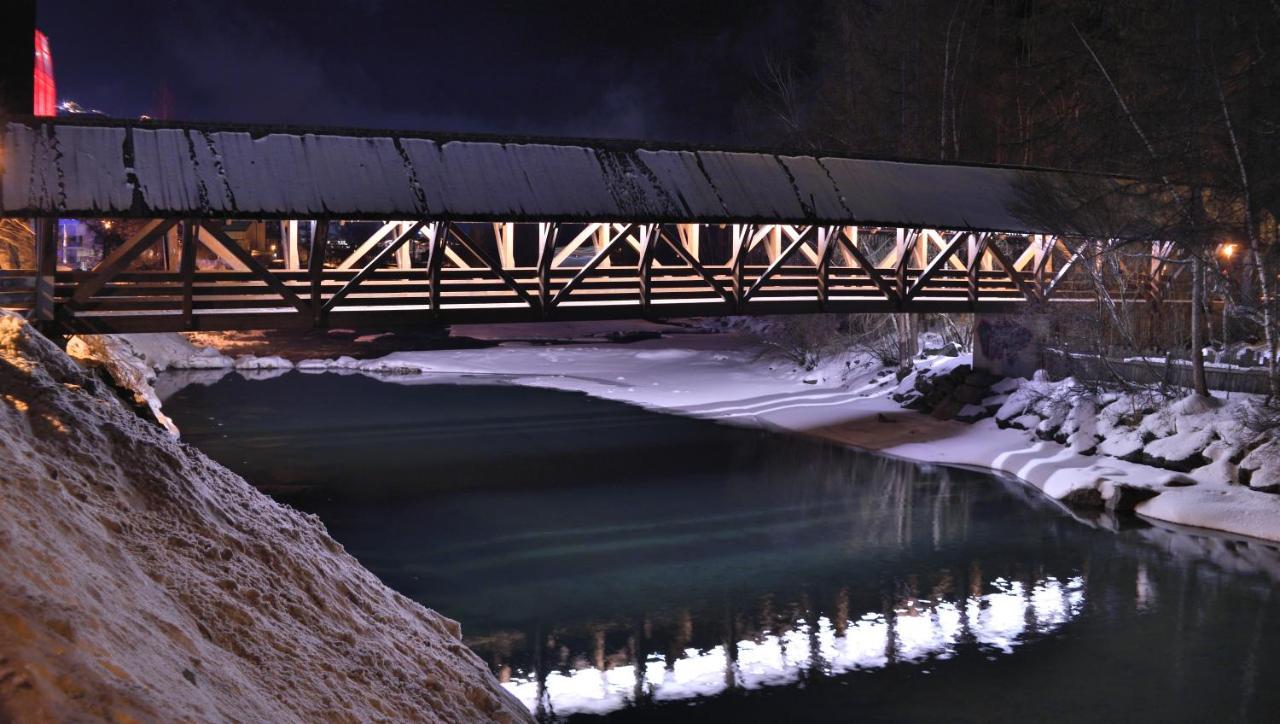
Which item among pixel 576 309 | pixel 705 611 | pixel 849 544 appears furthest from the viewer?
pixel 576 309

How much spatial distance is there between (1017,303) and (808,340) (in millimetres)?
9246

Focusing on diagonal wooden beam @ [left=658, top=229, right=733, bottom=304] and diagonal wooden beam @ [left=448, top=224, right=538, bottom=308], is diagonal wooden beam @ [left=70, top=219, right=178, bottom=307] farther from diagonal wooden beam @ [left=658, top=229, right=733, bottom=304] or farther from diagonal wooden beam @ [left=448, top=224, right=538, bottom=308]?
diagonal wooden beam @ [left=658, top=229, right=733, bottom=304]

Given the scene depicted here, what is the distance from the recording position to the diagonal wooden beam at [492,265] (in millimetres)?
14906

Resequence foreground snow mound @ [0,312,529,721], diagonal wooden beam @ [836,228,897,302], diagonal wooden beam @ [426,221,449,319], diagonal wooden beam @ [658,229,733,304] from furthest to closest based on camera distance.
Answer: diagonal wooden beam @ [836,228,897,302] < diagonal wooden beam @ [658,229,733,304] < diagonal wooden beam @ [426,221,449,319] < foreground snow mound @ [0,312,529,721]

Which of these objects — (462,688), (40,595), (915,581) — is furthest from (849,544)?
(40,595)

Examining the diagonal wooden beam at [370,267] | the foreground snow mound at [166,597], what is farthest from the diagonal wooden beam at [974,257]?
the foreground snow mound at [166,597]

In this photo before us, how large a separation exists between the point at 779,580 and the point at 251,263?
26.3ft

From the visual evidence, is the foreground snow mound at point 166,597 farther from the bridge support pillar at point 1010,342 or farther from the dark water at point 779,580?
A: the bridge support pillar at point 1010,342

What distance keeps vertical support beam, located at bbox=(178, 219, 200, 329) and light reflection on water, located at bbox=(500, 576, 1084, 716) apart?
25.3ft

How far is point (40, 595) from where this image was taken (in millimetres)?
3123

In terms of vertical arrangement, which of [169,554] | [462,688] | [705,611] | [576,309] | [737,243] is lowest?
[705,611]

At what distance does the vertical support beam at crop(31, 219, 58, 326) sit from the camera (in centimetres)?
1280

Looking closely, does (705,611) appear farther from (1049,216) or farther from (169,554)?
(1049,216)

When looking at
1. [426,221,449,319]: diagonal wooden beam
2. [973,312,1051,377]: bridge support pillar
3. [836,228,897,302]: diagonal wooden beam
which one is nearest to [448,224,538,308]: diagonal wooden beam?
[426,221,449,319]: diagonal wooden beam
